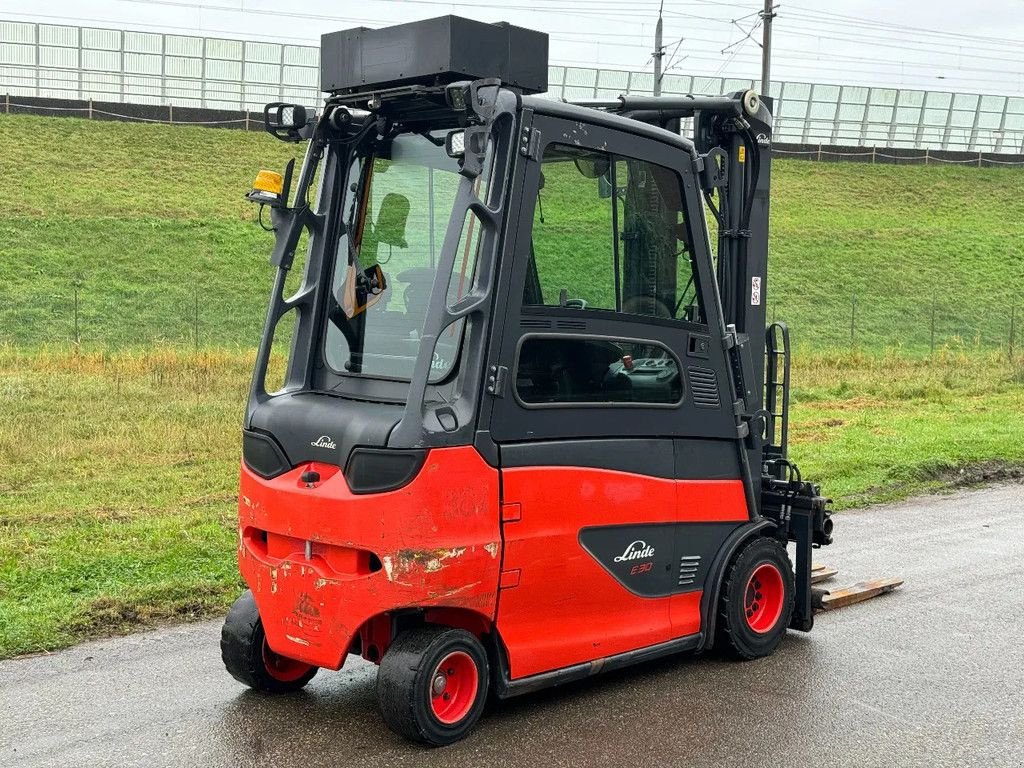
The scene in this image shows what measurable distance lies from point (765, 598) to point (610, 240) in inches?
88.2

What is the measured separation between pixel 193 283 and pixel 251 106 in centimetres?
2416

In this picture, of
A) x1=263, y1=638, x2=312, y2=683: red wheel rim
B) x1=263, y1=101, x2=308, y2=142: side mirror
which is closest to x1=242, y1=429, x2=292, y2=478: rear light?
x1=263, y1=638, x2=312, y2=683: red wheel rim

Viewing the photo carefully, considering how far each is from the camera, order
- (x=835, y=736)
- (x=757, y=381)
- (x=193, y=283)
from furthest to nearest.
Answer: (x=193, y=283) < (x=757, y=381) < (x=835, y=736)

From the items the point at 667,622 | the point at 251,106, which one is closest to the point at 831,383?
the point at 667,622

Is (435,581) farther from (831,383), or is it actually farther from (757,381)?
(831,383)

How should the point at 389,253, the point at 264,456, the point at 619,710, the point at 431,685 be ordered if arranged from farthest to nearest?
the point at 389,253 < the point at 619,710 < the point at 264,456 < the point at 431,685

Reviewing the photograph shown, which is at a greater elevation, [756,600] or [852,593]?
[756,600]

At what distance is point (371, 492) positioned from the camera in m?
5.13

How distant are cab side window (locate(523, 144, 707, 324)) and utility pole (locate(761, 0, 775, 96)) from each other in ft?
89.5

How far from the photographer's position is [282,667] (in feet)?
19.7

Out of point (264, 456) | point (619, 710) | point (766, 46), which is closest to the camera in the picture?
point (264, 456)

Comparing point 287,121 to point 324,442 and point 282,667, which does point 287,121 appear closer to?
point 324,442

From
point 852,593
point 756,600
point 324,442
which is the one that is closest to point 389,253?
point 324,442

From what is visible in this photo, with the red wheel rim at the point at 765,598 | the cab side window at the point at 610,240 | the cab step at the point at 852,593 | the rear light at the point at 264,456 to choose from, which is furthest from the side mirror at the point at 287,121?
the cab step at the point at 852,593
